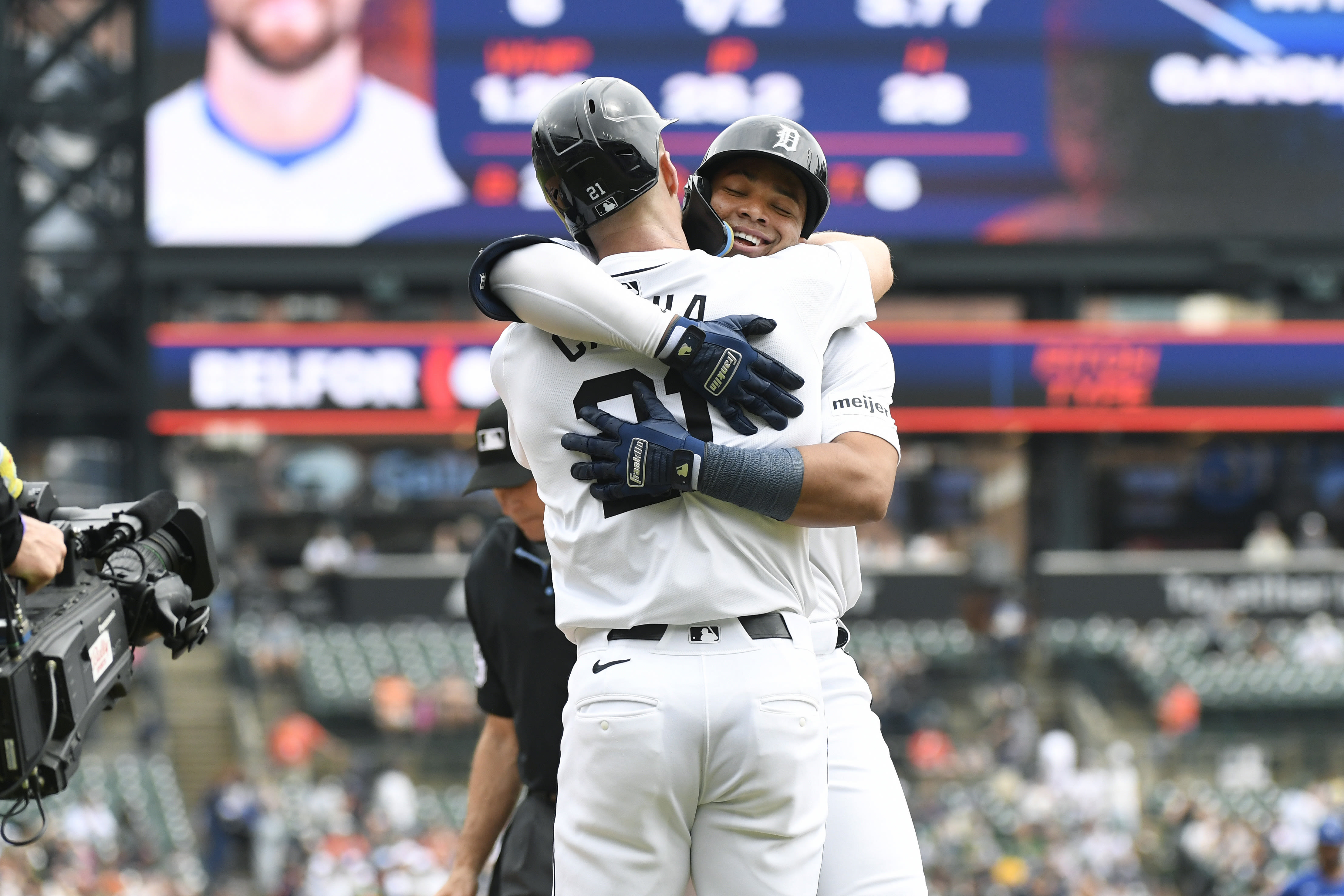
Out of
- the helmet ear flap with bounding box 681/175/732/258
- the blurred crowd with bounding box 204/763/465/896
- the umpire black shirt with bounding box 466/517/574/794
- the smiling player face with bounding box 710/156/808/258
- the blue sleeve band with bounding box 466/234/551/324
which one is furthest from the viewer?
the blurred crowd with bounding box 204/763/465/896

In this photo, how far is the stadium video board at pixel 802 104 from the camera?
17.8m

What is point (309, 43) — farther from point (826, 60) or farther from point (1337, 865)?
point (1337, 865)

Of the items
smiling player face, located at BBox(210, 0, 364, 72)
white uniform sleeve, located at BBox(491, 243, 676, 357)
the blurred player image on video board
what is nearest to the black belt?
white uniform sleeve, located at BBox(491, 243, 676, 357)

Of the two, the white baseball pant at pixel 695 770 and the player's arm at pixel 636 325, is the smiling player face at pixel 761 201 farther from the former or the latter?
the white baseball pant at pixel 695 770

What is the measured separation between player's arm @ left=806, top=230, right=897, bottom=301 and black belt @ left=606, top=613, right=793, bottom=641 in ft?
2.39

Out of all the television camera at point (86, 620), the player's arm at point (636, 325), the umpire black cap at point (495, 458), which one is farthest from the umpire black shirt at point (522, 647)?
the player's arm at point (636, 325)

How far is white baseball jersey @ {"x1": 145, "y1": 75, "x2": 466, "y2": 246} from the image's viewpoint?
17.8 metres

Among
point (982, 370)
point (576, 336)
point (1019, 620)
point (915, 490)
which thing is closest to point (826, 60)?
point (982, 370)

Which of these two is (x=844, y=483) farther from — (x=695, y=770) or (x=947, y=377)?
(x=947, y=377)

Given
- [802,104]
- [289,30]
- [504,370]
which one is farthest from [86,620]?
[289,30]

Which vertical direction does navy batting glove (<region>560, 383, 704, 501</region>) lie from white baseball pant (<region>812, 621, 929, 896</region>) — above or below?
above

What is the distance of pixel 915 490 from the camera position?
2541 centimetres

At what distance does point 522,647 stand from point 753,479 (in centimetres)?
132

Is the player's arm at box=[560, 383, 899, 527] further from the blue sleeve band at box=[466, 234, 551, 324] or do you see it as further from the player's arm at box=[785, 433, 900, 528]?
the blue sleeve band at box=[466, 234, 551, 324]
